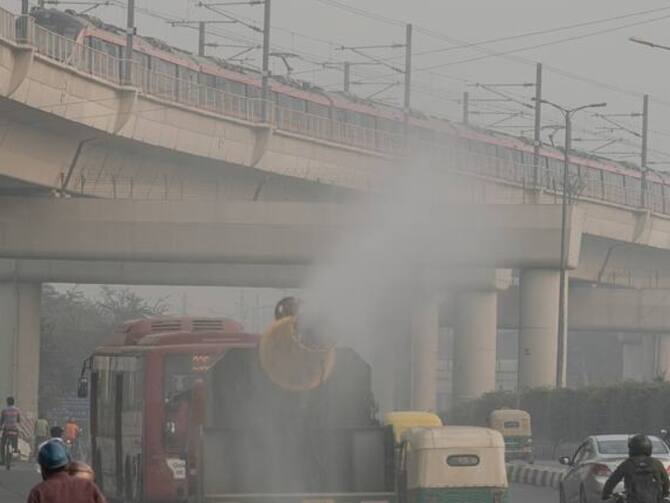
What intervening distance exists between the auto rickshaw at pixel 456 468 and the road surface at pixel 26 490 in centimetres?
916

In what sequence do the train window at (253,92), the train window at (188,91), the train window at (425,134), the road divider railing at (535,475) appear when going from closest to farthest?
the road divider railing at (535,475)
the train window at (188,91)
the train window at (253,92)
the train window at (425,134)

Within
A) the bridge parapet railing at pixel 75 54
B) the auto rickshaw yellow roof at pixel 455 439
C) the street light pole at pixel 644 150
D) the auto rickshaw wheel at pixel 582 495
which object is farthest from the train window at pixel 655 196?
the auto rickshaw yellow roof at pixel 455 439

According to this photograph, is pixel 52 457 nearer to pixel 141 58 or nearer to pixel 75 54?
pixel 75 54

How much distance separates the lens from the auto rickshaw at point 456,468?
22.2m

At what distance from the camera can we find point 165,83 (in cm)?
5744

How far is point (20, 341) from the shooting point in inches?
2682

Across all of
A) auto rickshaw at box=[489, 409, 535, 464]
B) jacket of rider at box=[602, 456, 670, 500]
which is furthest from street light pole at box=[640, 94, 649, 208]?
jacket of rider at box=[602, 456, 670, 500]

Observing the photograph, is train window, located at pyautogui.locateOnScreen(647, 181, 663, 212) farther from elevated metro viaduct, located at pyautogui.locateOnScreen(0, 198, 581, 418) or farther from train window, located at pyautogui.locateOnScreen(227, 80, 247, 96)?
elevated metro viaduct, located at pyautogui.locateOnScreen(0, 198, 581, 418)

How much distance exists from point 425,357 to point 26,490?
46.3 metres

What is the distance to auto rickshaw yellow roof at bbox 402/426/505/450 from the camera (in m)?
22.5

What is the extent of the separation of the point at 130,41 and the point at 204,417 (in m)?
36.9

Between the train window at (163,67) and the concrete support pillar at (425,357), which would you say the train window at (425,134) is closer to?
the concrete support pillar at (425,357)

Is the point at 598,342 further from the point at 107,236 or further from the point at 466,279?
the point at 107,236

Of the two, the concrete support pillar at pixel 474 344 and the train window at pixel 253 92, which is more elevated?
the train window at pixel 253 92
